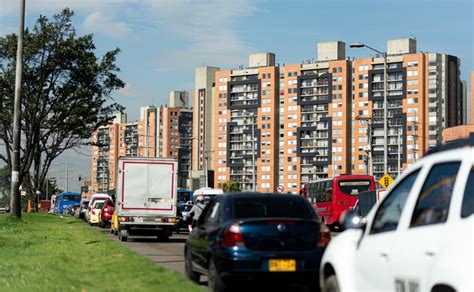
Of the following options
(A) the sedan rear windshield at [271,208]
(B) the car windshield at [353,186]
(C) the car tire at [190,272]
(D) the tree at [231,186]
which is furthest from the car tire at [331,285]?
(D) the tree at [231,186]

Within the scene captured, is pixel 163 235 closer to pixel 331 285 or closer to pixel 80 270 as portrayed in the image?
pixel 80 270

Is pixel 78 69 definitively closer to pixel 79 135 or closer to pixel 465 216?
pixel 79 135

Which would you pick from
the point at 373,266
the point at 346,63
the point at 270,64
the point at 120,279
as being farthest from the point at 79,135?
the point at 270,64

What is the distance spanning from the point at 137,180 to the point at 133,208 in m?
1.11

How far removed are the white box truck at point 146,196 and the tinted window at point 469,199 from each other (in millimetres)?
24666

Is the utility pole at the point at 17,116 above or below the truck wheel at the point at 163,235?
above

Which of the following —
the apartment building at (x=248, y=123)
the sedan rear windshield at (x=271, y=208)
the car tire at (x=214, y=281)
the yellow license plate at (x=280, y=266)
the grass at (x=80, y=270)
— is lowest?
the grass at (x=80, y=270)

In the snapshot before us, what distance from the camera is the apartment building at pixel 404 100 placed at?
463 ft

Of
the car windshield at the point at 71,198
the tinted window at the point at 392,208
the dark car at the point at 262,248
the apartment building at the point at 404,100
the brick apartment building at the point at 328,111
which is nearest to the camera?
the tinted window at the point at 392,208

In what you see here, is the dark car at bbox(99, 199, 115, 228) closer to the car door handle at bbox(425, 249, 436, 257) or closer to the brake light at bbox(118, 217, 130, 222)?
the brake light at bbox(118, 217, 130, 222)

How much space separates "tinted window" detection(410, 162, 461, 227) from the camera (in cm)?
601

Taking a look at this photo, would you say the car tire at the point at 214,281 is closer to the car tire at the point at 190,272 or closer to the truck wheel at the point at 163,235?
the car tire at the point at 190,272

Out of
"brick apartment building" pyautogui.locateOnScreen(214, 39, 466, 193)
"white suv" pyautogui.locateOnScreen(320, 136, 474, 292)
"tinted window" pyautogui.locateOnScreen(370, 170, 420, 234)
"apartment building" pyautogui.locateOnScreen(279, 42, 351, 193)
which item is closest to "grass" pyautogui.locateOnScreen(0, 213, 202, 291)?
"white suv" pyautogui.locateOnScreen(320, 136, 474, 292)

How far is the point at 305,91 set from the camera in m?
157
